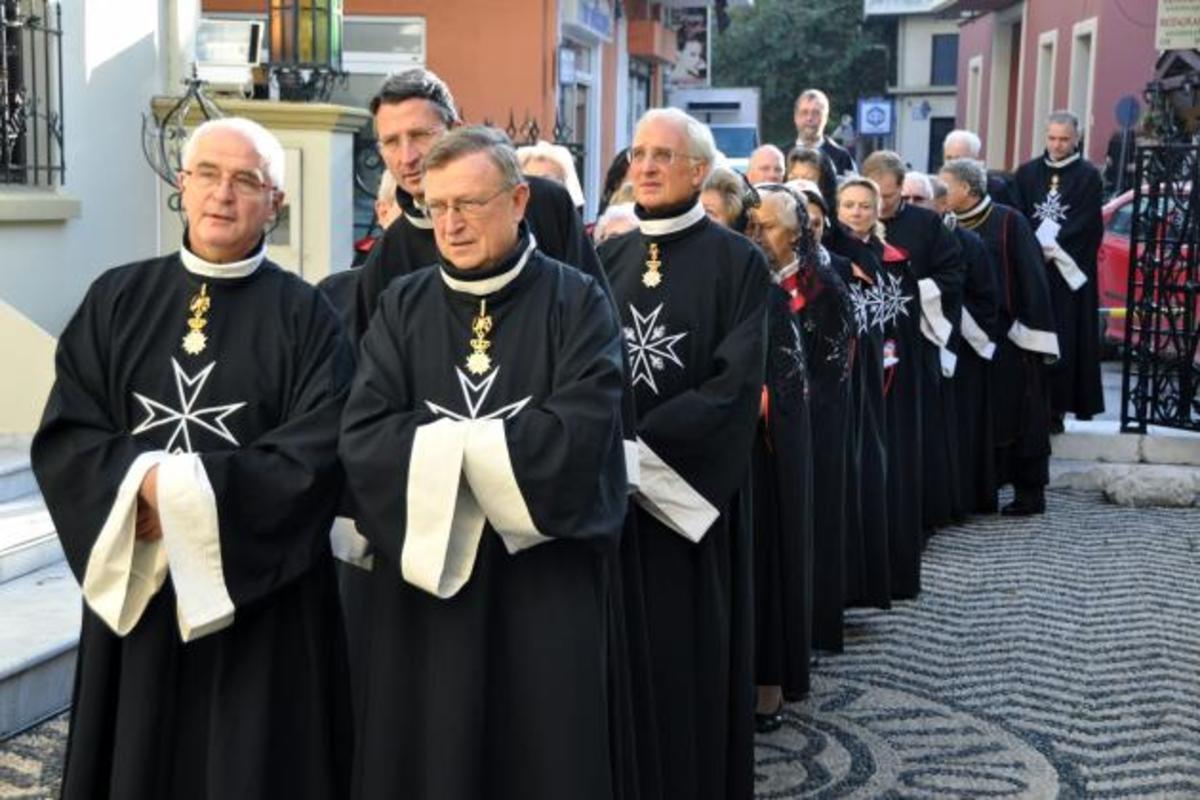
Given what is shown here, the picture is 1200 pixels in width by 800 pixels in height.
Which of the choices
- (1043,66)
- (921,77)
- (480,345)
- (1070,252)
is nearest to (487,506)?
(480,345)

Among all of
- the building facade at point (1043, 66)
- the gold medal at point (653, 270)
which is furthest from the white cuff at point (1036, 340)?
the building facade at point (1043, 66)

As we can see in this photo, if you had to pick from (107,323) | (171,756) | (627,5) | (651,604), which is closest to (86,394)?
(107,323)

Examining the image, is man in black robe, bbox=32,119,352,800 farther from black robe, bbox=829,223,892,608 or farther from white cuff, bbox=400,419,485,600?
black robe, bbox=829,223,892,608

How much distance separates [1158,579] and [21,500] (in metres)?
4.97

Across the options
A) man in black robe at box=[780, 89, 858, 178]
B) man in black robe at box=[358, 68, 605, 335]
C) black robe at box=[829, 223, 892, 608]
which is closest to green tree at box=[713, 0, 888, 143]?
man in black robe at box=[780, 89, 858, 178]

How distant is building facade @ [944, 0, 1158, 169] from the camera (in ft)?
87.6

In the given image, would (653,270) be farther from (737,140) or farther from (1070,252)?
(737,140)

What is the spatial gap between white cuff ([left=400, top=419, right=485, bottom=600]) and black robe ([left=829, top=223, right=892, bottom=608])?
10.8 feet

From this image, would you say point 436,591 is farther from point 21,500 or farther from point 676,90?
point 676,90

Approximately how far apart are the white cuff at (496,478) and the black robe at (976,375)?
5.69 metres

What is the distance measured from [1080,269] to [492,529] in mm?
7722

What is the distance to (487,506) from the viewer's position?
3867 mm

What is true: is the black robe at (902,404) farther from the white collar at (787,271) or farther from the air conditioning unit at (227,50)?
the air conditioning unit at (227,50)

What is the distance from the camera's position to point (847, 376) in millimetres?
6609
